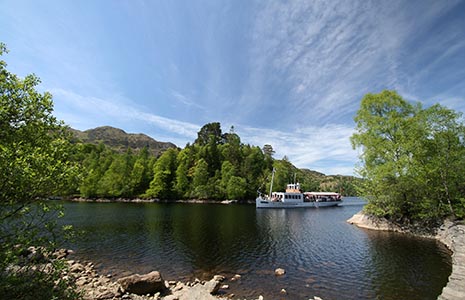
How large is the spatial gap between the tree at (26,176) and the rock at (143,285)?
15.3 ft

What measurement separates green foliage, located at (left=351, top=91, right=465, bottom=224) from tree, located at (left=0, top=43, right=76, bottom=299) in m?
31.5

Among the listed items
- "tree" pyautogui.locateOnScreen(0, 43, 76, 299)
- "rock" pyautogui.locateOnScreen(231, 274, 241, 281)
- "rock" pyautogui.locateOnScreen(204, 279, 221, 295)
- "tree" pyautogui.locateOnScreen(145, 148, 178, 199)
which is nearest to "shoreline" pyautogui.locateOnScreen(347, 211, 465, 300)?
"rock" pyautogui.locateOnScreen(231, 274, 241, 281)

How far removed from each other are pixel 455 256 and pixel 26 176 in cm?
2436

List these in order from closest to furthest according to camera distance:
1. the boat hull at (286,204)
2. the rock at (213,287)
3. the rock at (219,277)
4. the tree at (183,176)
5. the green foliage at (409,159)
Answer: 1. the rock at (213,287)
2. the rock at (219,277)
3. the green foliage at (409,159)
4. the boat hull at (286,204)
5. the tree at (183,176)

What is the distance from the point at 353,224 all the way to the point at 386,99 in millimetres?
19971

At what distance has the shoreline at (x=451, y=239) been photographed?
10232 mm

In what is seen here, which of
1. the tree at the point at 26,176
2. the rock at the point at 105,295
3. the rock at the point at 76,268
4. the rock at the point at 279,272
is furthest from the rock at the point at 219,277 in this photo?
the rock at the point at 76,268

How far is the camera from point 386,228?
29.9m

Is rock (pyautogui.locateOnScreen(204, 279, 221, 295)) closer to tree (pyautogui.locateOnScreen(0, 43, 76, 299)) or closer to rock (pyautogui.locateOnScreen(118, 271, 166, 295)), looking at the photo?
rock (pyautogui.locateOnScreen(118, 271, 166, 295))

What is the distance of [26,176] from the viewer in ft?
20.2

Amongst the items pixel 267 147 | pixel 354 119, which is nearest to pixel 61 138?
pixel 354 119

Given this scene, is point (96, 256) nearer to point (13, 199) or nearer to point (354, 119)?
point (13, 199)

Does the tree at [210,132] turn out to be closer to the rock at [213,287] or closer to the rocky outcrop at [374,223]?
the rocky outcrop at [374,223]

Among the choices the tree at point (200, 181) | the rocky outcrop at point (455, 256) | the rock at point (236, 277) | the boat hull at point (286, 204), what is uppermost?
the tree at point (200, 181)
